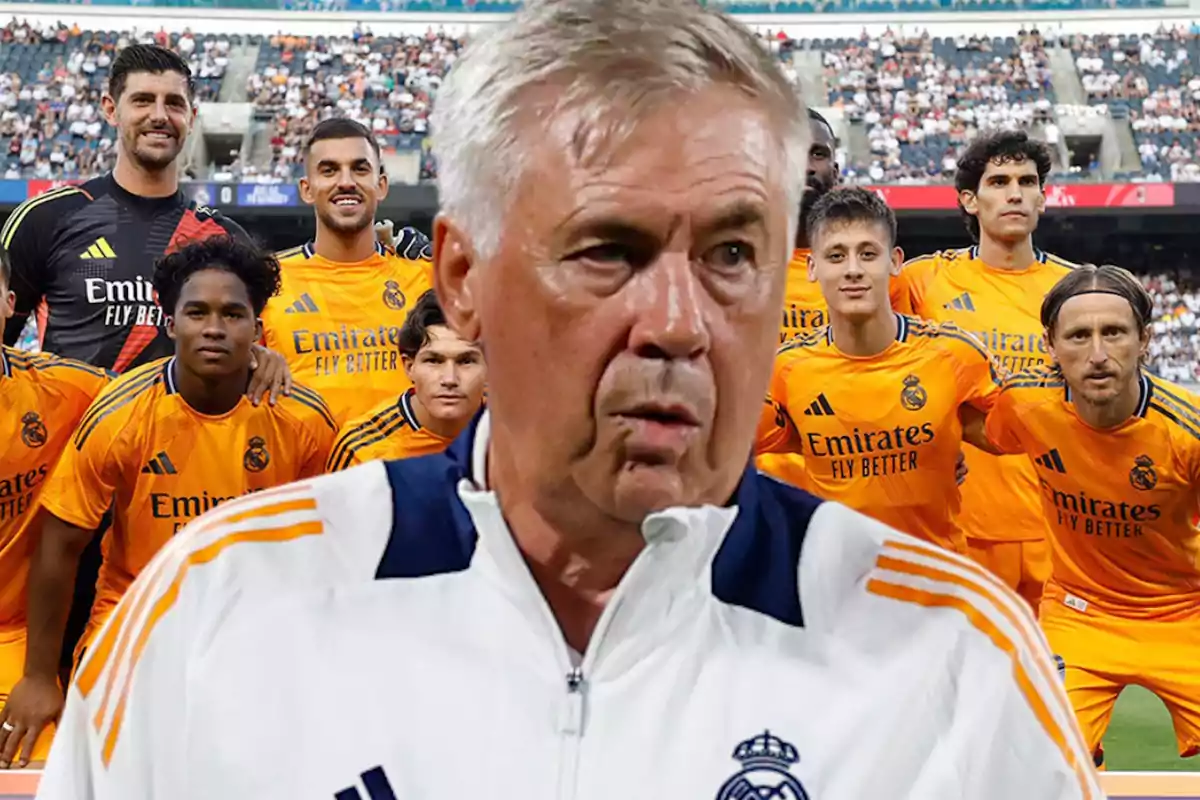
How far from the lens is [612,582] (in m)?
1.22

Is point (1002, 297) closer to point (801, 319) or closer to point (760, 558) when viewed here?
point (801, 319)

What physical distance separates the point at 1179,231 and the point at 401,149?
14.4m

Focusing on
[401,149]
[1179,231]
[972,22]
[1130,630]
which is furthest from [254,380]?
[972,22]

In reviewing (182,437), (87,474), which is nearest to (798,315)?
(182,437)

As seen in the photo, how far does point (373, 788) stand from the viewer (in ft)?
3.87

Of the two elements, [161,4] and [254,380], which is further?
[161,4]

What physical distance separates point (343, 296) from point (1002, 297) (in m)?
2.81

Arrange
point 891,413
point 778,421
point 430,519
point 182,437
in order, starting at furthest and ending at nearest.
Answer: point 778,421 < point 891,413 < point 182,437 < point 430,519

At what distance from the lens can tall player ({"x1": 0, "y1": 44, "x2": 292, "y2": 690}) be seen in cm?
455

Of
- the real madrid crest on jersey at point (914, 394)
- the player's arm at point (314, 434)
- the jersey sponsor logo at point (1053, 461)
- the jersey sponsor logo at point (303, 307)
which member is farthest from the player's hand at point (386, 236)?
the jersey sponsor logo at point (1053, 461)

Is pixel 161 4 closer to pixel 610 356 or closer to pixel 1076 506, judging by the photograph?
pixel 1076 506

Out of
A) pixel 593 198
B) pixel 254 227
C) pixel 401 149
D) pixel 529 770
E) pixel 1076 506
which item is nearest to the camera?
pixel 593 198

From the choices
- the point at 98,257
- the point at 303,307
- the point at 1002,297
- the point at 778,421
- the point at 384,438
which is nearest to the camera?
the point at 384,438

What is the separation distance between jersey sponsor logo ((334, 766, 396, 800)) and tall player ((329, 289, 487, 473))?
278 cm
